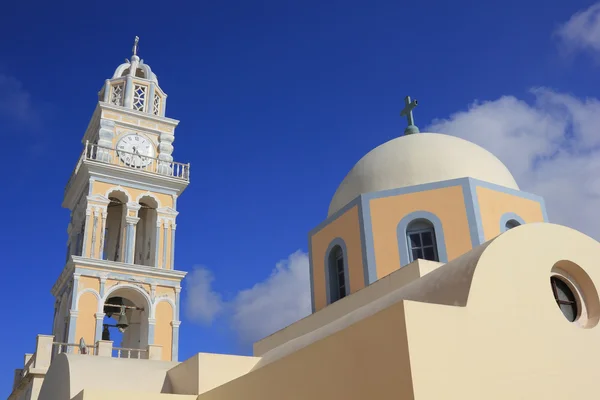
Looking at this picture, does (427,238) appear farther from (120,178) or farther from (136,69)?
(136,69)

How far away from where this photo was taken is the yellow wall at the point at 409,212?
9.19 m

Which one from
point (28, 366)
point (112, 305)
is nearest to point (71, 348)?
point (28, 366)

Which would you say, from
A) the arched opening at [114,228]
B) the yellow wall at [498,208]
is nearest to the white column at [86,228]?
the arched opening at [114,228]

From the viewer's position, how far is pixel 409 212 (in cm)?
952

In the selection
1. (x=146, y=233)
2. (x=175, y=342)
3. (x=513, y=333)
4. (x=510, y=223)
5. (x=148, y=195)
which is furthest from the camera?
(x=146, y=233)

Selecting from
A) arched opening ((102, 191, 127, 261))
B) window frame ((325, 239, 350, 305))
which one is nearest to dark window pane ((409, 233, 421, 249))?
window frame ((325, 239, 350, 305))

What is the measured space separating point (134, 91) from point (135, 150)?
2523 millimetres

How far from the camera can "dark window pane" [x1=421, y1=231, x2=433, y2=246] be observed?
30.9 ft

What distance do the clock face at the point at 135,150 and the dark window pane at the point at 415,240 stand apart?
11884 mm

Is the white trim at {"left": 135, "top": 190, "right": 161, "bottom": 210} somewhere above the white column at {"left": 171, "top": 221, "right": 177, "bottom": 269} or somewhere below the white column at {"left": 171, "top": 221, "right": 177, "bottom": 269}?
above

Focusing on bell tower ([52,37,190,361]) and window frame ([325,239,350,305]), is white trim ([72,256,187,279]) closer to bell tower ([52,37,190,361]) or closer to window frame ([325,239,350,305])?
bell tower ([52,37,190,361])

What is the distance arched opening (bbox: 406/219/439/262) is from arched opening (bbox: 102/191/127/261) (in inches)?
456

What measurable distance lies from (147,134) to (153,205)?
7.86ft

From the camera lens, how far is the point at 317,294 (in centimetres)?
1051
